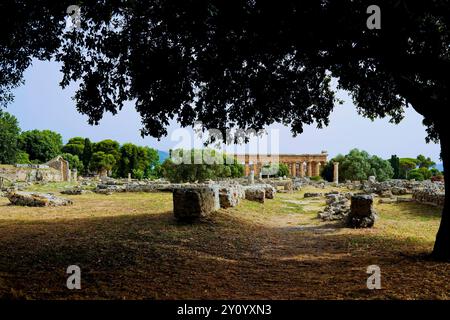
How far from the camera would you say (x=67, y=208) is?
16625 millimetres

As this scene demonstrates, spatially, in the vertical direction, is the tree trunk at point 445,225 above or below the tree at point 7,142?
below

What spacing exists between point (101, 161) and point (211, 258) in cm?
7210

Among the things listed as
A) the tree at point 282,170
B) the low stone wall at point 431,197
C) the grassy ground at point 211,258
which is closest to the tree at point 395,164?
the tree at point 282,170

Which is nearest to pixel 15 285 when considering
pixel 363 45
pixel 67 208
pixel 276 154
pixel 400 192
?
pixel 363 45

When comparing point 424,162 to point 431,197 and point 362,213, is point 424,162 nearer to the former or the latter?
point 431,197

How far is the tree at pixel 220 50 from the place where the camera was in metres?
7.61

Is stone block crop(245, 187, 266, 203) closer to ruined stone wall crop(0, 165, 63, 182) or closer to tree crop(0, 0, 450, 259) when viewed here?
tree crop(0, 0, 450, 259)

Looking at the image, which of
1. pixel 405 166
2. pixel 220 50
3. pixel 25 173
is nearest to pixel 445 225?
pixel 220 50

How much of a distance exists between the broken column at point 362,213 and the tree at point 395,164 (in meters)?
77.7

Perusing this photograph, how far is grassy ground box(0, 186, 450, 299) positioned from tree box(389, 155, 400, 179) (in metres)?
76.5

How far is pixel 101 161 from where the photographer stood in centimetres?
7556

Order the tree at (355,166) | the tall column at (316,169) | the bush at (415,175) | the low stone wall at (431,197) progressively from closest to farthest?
1. the low stone wall at (431,197)
2. the tree at (355,166)
3. the bush at (415,175)
4. the tall column at (316,169)

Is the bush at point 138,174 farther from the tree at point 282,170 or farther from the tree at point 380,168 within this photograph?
the tree at point 380,168

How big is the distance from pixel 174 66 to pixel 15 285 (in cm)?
540
